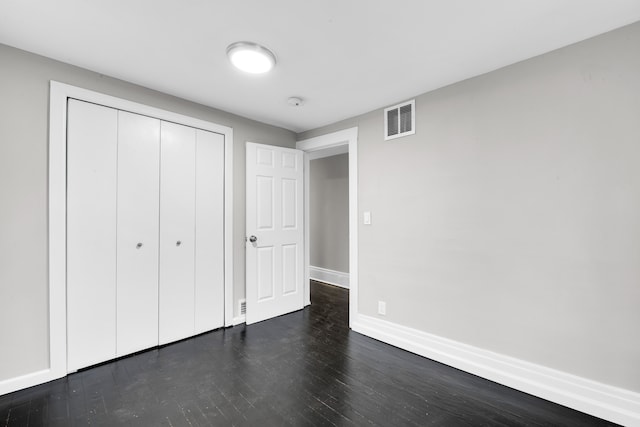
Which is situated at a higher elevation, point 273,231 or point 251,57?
point 251,57

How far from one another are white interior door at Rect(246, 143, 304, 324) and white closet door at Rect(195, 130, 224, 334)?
1.01 ft

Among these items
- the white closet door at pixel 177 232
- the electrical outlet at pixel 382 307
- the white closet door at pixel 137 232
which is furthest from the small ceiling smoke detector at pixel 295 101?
the electrical outlet at pixel 382 307

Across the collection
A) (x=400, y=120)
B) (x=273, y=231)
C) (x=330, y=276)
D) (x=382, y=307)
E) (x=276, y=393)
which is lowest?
(x=276, y=393)

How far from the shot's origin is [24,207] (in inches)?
74.4

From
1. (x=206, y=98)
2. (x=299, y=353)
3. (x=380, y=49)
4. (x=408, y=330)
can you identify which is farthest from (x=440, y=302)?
(x=206, y=98)

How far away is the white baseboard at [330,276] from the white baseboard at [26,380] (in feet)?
11.7

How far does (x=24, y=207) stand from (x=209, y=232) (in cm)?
133

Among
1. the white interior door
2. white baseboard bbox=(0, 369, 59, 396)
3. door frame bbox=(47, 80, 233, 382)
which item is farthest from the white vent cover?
white baseboard bbox=(0, 369, 59, 396)

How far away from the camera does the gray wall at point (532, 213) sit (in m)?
1.64

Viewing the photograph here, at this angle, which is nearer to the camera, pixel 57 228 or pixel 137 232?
pixel 57 228

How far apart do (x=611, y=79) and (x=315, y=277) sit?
4.53m

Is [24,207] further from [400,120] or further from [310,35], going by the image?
[400,120]

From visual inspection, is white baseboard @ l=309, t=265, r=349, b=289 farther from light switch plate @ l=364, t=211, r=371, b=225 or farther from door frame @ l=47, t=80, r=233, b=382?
door frame @ l=47, t=80, r=233, b=382

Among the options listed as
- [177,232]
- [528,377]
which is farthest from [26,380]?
[528,377]
